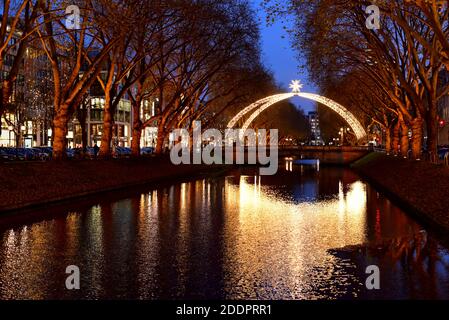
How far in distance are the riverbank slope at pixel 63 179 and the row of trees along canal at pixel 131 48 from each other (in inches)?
81.4

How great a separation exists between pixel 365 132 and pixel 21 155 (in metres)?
54.1

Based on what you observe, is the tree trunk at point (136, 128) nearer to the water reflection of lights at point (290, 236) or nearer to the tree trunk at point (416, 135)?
the tree trunk at point (416, 135)

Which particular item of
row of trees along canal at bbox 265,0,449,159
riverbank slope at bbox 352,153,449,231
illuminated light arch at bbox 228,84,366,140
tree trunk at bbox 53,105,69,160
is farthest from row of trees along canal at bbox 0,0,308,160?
illuminated light arch at bbox 228,84,366,140

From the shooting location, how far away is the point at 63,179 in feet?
81.1

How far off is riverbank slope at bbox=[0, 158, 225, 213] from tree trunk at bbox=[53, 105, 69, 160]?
0.90 m

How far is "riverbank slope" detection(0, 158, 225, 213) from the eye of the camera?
20147 millimetres

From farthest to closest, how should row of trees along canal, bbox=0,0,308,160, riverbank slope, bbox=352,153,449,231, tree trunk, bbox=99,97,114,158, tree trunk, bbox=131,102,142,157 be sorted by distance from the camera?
1. tree trunk, bbox=131,102,142,157
2. tree trunk, bbox=99,97,114,158
3. row of trees along canal, bbox=0,0,308,160
4. riverbank slope, bbox=352,153,449,231

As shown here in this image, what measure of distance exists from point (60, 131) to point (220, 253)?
751 inches

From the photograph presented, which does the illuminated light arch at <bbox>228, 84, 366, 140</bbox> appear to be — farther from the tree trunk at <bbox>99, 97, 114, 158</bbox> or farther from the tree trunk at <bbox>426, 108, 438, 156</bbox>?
the tree trunk at <bbox>99, 97, 114, 158</bbox>

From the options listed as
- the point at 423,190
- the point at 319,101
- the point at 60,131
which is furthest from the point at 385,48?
the point at 319,101

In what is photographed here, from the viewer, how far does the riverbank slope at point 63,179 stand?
793 inches

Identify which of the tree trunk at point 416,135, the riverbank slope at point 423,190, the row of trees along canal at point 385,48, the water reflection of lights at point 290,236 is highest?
the row of trees along canal at point 385,48

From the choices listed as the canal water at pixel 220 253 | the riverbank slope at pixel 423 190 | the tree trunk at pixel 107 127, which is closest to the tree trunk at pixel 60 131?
the tree trunk at pixel 107 127
